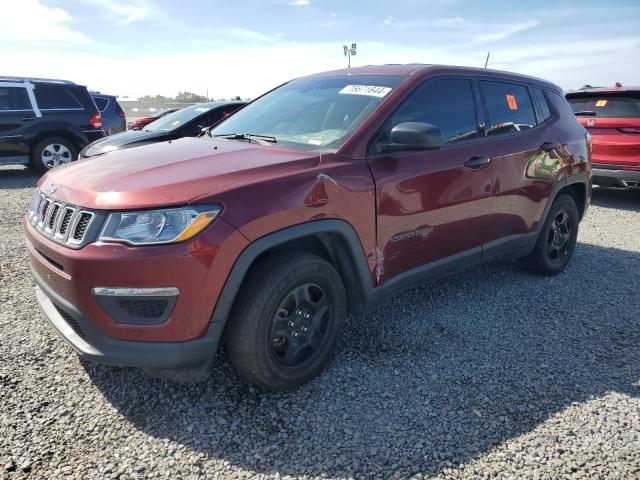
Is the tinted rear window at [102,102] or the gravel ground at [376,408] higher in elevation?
the tinted rear window at [102,102]

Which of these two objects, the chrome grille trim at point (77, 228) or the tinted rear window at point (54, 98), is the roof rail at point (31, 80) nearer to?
the tinted rear window at point (54, 98)

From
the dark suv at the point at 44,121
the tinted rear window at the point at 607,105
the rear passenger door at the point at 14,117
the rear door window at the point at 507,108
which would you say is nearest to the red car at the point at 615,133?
the tinted rear window at the point at 607,105

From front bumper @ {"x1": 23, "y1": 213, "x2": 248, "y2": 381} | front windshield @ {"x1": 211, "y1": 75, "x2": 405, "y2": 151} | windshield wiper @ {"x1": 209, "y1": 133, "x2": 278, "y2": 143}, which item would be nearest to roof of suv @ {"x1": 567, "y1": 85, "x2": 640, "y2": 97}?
front windshield @ {"x1": 211, "y1": 75, "x2": 405, "y2": 151}

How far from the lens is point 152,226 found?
2.08 m

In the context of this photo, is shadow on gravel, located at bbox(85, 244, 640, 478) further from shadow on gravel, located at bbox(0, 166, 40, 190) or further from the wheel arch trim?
shadow on gravel, located at bbox(0, 166, 40, 190)

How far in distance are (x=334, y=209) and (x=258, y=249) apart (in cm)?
52

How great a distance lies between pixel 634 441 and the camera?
7.58 ft

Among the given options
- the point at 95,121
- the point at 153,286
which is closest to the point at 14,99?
the point at 95,121

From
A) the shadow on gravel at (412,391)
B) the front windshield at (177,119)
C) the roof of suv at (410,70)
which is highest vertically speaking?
the roof of suv at (410,70)

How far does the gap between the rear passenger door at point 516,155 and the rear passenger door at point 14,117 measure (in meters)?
8.80

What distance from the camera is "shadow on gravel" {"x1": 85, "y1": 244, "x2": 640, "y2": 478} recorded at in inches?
87.4

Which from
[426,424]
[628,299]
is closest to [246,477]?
[426,424]

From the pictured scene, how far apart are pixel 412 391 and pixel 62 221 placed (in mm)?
2038

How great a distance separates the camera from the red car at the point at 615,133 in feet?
22.5
